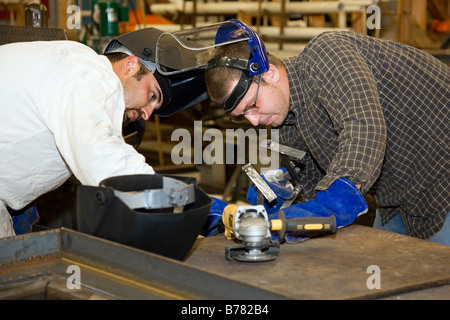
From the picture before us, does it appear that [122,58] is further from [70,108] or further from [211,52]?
[70,108]

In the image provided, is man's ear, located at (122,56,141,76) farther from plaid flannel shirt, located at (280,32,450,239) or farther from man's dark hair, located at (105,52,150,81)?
plaid flannel shirt, located at (280,32,450,239)

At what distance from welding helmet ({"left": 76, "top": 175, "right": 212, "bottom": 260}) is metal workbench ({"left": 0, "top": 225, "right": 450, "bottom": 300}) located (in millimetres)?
33

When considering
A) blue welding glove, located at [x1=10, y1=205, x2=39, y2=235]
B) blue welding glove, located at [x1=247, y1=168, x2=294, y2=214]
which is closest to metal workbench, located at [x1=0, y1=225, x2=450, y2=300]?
blue welding glove, located at [x1=247, y1=168, x2=294, y2=214]

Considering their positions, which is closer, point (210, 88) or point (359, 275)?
point (359, 275)

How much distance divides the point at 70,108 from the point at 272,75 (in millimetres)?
672

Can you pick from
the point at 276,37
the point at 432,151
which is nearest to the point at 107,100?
the point at 432,151

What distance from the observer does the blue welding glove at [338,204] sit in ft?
5.10

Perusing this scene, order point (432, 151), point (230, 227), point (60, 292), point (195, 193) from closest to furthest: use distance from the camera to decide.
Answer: point (60, 292)
point (195, 193)
point (230, 227)
point (432, 151)

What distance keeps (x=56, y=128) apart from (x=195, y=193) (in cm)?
38

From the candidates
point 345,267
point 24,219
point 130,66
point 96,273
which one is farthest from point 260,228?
point 24,219

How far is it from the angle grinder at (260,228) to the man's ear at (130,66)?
2.10ft

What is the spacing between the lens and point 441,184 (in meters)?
1.89

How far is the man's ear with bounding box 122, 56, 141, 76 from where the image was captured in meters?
1.91
